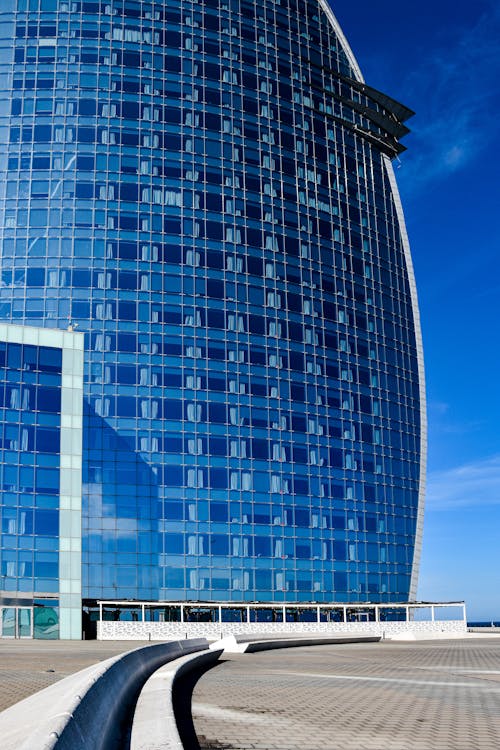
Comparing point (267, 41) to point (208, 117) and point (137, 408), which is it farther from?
point (137, 408)

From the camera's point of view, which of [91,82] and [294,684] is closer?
[294,684]

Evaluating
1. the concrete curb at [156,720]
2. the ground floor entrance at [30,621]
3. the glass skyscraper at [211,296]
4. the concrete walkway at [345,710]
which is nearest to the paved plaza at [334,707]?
the concrete walkway at [345,710]

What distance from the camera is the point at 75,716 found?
22.3 ft

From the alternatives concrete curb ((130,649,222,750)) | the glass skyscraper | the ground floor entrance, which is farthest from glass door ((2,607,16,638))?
concrete curb ((130,649,222,750))

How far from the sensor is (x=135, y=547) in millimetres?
86688

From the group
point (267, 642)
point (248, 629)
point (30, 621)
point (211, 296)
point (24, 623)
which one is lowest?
point (248, 629)

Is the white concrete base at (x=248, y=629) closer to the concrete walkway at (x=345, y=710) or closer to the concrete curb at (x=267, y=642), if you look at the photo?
the concrete curb at (x=267, y=642)

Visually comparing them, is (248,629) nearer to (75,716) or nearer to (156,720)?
(156,720)

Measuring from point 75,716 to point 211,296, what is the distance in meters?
91.1

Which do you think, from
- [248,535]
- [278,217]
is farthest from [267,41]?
[248,535]

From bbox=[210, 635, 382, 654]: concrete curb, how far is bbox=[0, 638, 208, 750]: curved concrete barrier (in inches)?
992

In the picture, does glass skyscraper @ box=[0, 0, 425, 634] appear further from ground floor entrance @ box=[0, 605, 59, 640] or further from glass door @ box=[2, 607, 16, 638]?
glass door @ box=[2, 607, 16, 638]

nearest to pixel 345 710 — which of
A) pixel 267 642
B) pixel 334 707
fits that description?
pixel 334 707

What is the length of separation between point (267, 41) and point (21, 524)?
69341mm
